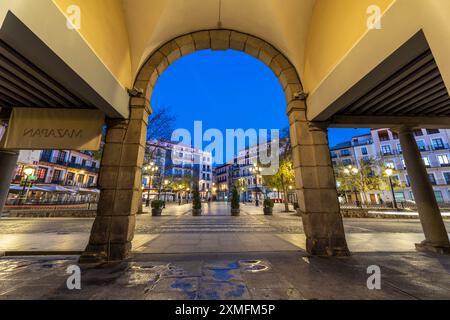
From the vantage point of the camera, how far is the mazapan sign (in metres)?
4.33

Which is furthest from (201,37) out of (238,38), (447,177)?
(447,177)

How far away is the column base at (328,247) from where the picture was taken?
4477mm

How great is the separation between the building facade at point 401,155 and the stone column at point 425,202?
2614cm

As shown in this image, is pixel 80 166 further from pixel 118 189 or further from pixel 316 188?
pixel 316 188

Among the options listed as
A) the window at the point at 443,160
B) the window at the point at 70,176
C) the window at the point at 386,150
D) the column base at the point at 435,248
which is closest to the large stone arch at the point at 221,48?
the column base at the point at 435,248

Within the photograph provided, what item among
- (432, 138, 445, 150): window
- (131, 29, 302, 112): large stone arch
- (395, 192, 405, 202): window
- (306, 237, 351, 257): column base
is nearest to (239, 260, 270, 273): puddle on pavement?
(306, 237, 351, 257): column base

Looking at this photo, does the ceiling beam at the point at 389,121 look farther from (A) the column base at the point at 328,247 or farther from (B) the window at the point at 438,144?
(B) the window at the point at 438,144

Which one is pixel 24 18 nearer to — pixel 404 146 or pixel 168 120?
pixel 404 146

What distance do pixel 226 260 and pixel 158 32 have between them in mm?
6611

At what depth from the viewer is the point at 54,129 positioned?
4.48m

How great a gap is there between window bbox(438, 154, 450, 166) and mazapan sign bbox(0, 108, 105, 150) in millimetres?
51417

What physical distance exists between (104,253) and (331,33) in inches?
301

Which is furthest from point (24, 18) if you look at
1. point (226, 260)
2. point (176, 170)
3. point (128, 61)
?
point (176, 170)

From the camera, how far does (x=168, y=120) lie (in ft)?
65.6
